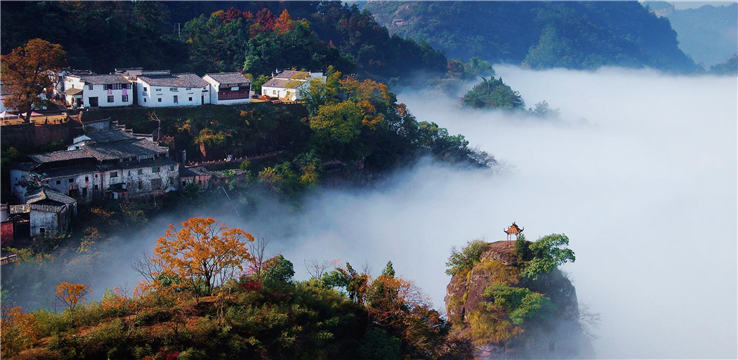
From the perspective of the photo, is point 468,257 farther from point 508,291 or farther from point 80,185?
point 80,185

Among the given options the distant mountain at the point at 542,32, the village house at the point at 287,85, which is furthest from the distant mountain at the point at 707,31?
the village house at the point at 287,85

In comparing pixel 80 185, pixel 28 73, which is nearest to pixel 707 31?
pixel 28 73

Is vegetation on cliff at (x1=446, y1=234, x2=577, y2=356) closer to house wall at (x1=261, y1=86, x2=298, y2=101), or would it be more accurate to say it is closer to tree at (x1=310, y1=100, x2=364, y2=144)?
tree at (x1=310, y1=100, x2=364, y2=144)

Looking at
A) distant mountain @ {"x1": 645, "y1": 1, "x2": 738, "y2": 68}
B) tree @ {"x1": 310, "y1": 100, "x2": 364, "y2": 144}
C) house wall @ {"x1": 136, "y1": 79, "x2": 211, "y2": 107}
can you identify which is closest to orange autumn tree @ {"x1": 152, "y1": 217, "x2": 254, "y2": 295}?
house wall @ {"x1": 136, "y1": 79, "x2": 211, "y2": 107}

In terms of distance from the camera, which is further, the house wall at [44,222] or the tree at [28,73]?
the tree at [28,73]

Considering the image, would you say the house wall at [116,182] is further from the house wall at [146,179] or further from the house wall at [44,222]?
the house wall at [44,222]
